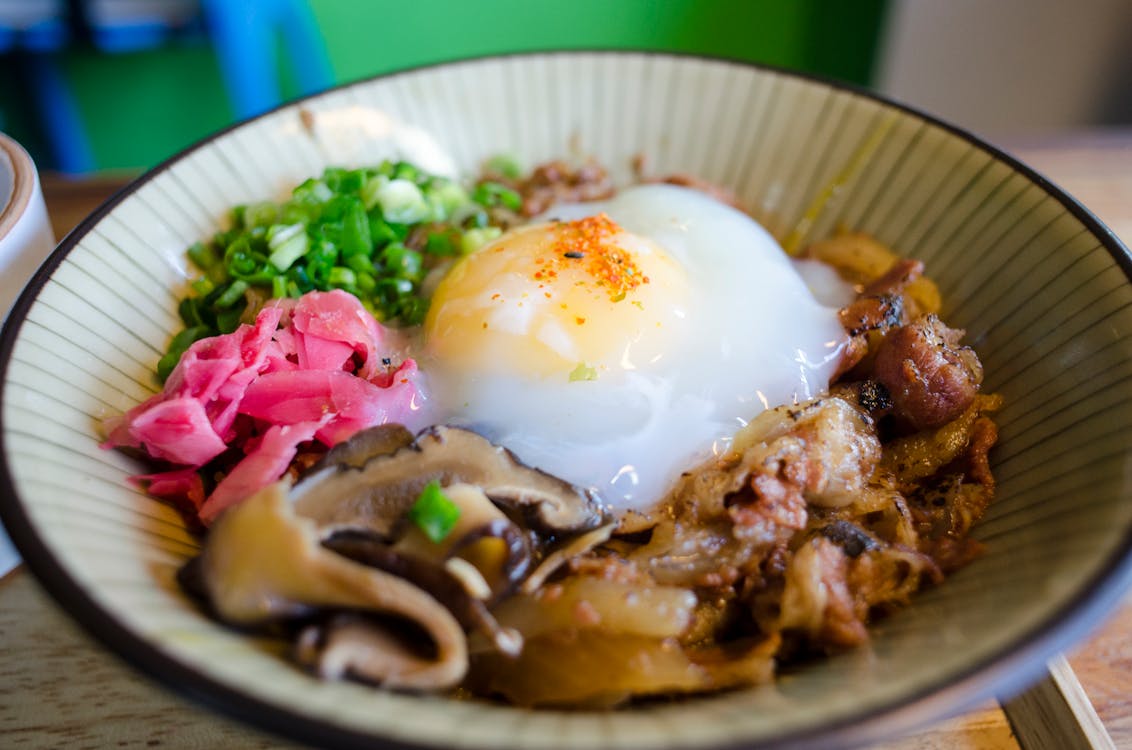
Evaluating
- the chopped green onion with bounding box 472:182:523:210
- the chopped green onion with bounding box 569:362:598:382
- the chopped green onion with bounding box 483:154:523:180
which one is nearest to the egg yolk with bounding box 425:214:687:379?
the chopped green onion with bounding box 569:362:598:382

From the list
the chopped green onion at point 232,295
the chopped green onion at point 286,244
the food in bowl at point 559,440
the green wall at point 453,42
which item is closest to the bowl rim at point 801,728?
the food in bowl at point 559,440

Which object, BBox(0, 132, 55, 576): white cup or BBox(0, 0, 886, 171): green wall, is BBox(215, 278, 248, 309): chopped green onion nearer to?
BBox(0, 132, 55, 576): white cup

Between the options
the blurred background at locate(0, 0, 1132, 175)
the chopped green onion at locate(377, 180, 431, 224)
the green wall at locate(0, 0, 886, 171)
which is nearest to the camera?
the chopped green onion at locate(377, 180, 431, 224)

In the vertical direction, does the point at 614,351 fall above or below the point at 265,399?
above

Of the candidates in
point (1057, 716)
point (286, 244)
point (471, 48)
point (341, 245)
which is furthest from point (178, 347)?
point (471, 48)

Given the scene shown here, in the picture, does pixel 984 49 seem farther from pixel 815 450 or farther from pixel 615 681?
pixel 615 681

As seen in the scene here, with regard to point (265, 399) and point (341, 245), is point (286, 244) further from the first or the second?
point (265, 399)

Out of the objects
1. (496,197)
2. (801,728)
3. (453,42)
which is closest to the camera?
(801,728)
